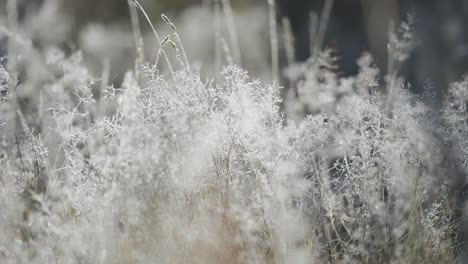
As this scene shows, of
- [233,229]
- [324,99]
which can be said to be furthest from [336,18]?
[233,229]

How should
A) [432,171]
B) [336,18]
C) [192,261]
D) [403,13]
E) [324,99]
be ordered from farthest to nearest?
1. [336,18]
2. [403,13]
3. [324,99]
4. [432,171]
5. [192,261]

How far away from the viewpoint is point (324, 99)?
1.10 metres

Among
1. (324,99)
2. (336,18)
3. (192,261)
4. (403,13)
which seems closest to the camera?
(192,261)

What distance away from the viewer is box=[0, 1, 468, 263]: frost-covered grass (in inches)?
33.5

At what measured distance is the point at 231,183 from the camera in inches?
36.2

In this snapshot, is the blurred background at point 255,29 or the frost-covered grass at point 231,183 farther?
the blurred background at point 255,29

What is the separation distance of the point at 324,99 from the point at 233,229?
341 mm

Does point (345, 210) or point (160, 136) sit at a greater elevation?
point (160, 136)

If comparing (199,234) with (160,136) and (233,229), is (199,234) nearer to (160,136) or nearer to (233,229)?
(233,229)

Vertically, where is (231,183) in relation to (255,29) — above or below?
below

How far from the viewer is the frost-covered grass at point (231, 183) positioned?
85cm

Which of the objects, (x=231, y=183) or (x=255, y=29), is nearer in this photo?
(x=231, y=183)

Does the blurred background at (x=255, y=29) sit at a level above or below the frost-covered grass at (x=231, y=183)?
→ above

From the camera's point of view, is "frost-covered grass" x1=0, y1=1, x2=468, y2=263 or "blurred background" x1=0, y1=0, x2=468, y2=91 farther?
"blurred background" x1=0, y1=0, x2=468, y2=91
